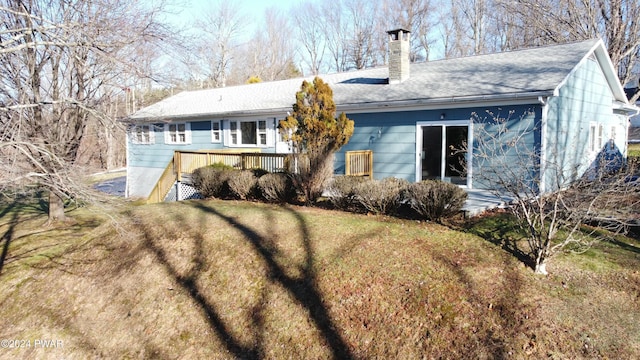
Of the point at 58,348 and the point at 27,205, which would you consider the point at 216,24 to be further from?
the point at 58,348

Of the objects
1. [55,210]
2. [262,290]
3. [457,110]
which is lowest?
[262,290]

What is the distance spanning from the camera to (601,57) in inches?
539

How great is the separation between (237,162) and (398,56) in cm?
617

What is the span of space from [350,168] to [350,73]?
6.82 meters

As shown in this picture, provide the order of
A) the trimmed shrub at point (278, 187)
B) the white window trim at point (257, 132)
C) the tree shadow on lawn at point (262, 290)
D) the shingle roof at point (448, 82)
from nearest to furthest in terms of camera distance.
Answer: the tree shadow on lawn at point (262, 290), the trimmed shrub at point (278, 187), the shingle roof at point (448, 82), the white window trim at point (257, 132)

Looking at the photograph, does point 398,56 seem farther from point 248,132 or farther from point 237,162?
point 248,132

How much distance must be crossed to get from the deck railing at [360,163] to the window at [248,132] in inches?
206

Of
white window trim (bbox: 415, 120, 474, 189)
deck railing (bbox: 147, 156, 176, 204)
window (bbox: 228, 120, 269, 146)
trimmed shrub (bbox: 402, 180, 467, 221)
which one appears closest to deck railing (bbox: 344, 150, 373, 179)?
white window trim (bbox: 415, 120, 474, 189)

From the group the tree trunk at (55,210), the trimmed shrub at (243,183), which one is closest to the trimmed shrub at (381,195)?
the trimmed shrub at (243,183)

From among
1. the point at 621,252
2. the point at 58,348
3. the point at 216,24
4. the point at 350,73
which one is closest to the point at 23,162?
the point at 58,348

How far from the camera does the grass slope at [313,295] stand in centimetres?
497

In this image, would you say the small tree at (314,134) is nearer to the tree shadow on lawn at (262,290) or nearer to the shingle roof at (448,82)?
the tree shadow on lawn at (262,290)

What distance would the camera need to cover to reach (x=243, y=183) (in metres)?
11.6

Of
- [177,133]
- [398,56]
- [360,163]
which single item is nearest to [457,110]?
[360,163]
